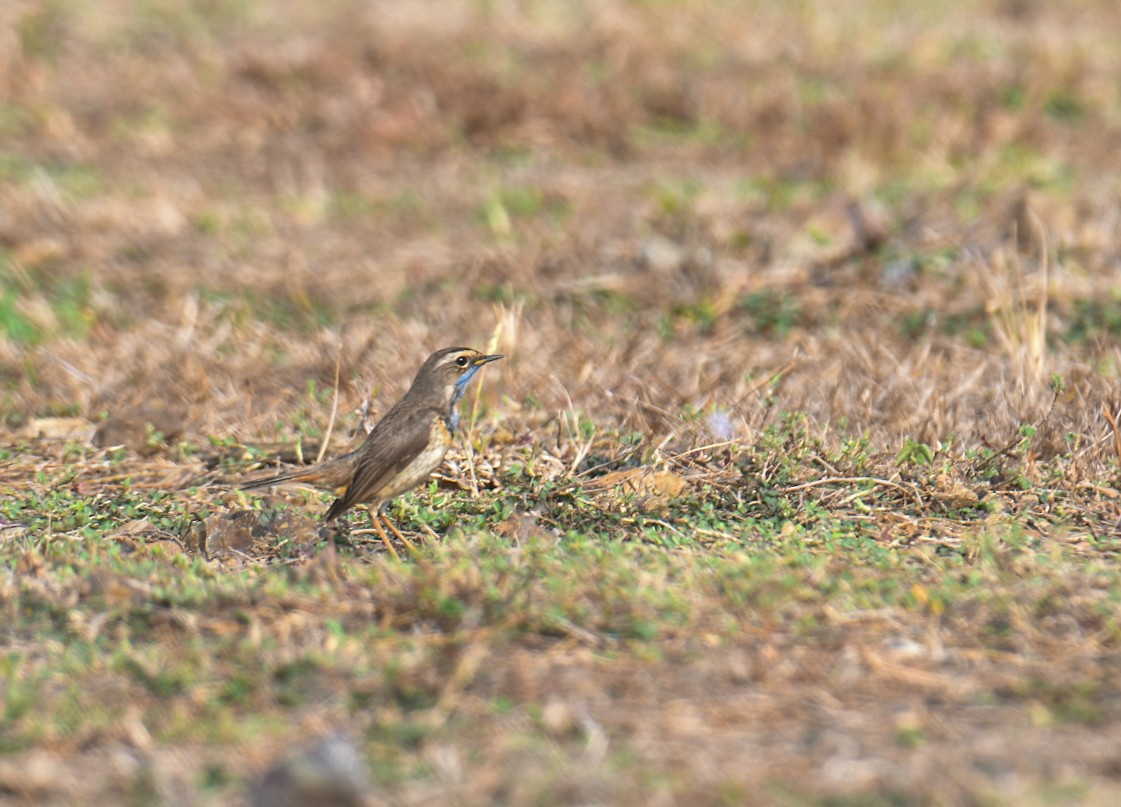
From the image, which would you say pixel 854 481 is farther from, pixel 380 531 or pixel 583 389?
pixel 380 531

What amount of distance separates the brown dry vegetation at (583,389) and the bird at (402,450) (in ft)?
0.59

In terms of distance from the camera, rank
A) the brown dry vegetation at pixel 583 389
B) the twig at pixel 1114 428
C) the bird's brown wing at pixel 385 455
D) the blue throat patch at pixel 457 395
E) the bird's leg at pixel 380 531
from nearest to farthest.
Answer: the brown dry vegetation at pixel 583 389, the bird's leg at pixel 380 531, the bird's brown wing at pixel 385 455, the twig at pixel 1114 428, the blue throat patch at pixel 457 395

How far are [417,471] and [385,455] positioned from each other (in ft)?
0.51

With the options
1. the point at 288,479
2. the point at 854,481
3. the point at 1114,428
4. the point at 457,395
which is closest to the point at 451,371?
the point at 457,395

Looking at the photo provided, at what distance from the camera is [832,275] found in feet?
30.0

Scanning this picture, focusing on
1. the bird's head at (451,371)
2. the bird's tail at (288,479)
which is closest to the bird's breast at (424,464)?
the bird's head at (451,371)

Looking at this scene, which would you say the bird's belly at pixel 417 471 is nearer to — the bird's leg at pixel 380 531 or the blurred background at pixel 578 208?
the bird's leg at pixel 380 531

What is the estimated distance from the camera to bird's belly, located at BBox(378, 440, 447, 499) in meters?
6.22

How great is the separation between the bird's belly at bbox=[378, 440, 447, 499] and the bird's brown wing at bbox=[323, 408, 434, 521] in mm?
18

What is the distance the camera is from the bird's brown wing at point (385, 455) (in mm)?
6184


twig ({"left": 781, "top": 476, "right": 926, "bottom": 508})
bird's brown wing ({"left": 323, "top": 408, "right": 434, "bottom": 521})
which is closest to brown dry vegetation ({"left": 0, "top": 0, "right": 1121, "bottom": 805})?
twig ({"left": 781, "top": 476, "right": 926, "bottom": 508})

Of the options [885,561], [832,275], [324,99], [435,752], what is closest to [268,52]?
[324,99]

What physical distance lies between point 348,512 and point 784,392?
2167 mm

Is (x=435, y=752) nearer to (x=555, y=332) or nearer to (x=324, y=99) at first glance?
(x=555, y=332)
